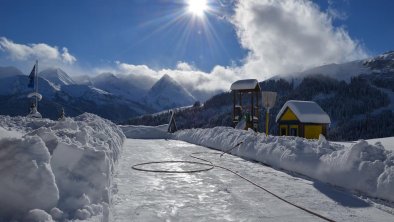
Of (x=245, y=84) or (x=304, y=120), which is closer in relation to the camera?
(x=304, y=120)

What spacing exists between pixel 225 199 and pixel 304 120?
2202cm

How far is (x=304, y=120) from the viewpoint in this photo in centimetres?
2792

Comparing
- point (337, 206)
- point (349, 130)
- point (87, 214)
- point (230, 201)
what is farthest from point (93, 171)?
point (349, 130)

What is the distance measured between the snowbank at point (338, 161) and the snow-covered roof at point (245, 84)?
15.1 meters

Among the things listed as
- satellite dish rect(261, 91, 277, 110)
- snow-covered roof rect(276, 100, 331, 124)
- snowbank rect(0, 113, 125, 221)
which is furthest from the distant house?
snowbank rect(0, 113, 125, 221)

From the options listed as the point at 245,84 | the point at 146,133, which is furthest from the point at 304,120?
the point at 146,133

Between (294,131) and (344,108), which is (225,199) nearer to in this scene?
(294,131)

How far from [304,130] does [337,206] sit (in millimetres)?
22015

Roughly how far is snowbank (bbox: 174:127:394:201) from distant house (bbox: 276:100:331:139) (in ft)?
Answer: 44.5

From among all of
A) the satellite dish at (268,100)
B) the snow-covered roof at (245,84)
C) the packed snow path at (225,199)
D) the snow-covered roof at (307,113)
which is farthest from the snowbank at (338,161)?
the snow-covered roof at (245,84)

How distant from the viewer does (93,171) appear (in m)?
6.03

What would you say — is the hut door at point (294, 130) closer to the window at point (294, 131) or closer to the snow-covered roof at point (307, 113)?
the window at point (294, 131)

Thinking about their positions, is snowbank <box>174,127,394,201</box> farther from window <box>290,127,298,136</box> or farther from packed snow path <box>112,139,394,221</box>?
window <box>290,127,298,136</box>

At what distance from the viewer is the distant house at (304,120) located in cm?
2809
